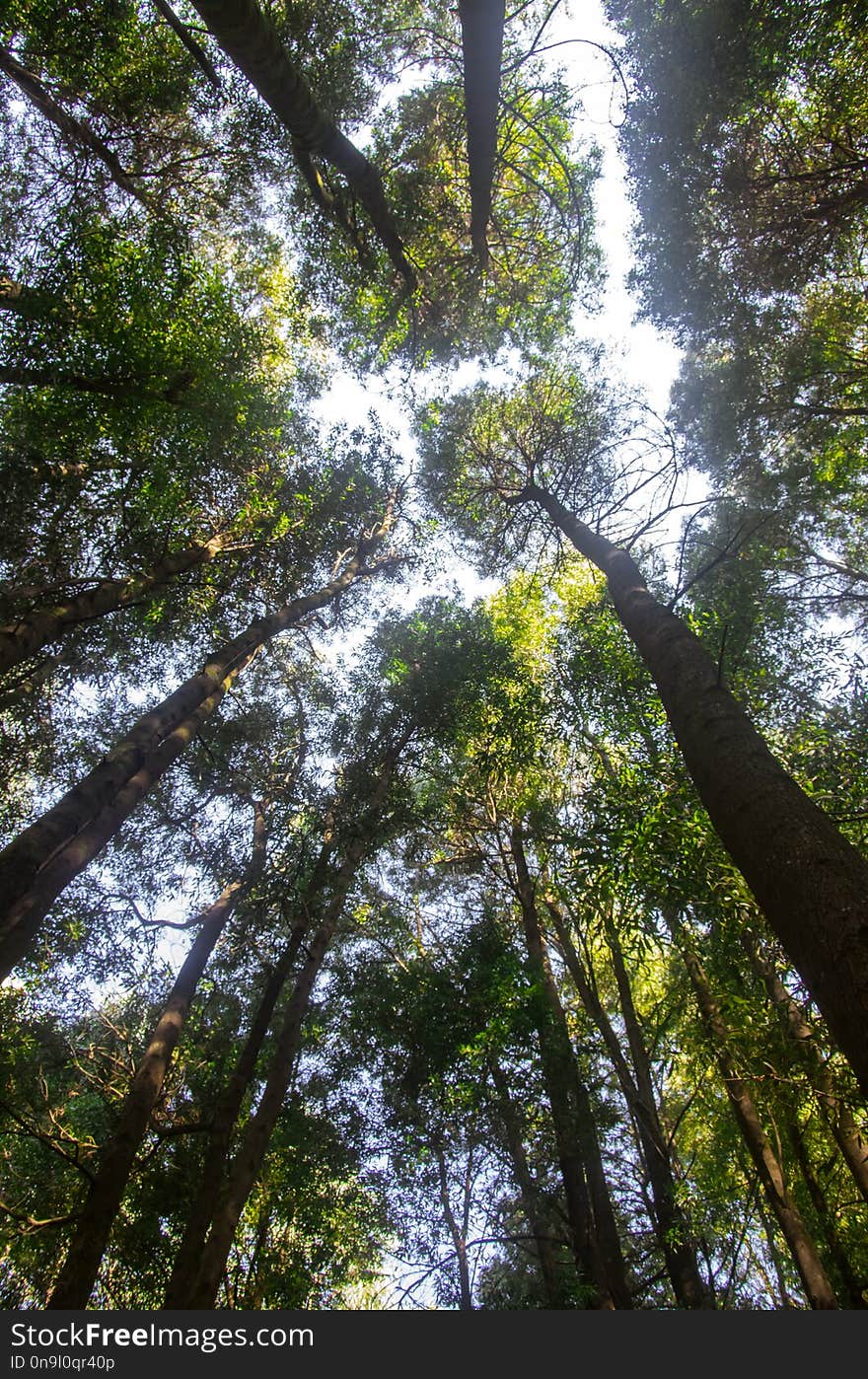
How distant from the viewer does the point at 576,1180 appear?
21.9 feet

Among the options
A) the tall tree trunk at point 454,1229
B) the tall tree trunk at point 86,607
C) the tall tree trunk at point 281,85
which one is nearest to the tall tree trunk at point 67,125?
the tall tree trunk at point 281,85

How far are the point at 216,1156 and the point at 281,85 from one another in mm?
10894

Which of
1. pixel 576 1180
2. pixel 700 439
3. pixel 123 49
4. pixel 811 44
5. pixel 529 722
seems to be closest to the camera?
pixel 811 44

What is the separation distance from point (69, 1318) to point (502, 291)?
13.4m

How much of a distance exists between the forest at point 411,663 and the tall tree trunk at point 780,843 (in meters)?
0.08

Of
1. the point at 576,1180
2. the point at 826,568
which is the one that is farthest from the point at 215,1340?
the point at 826,568

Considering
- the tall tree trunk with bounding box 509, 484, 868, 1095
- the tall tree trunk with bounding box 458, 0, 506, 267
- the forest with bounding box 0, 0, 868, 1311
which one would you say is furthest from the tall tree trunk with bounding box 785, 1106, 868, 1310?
the tall tree trunk with bounding box 458, 0, 506, 267

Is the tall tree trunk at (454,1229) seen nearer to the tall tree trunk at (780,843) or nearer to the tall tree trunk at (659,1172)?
the tall tree trunk at (659,1172)

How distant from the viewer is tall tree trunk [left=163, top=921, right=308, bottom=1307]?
18.6ft

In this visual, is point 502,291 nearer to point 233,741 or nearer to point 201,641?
point 201,641

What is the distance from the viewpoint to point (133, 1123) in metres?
5.96

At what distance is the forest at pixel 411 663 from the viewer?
18.6 feet

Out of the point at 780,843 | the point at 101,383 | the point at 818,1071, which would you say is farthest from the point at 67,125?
the point at 818,1071

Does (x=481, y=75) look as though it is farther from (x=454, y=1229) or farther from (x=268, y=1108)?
(x=454, y=1229)
